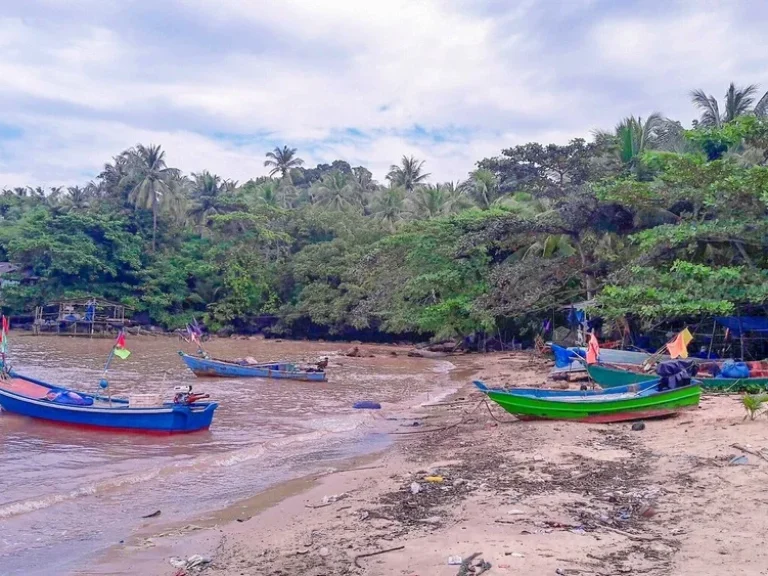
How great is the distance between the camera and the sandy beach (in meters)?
5.82

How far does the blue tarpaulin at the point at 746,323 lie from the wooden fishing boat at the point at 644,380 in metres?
4.79

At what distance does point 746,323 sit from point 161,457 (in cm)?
1679

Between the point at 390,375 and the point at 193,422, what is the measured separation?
13.3m

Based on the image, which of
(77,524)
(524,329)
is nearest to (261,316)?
(524,329)

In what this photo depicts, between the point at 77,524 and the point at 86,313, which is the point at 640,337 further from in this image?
the point at 86,313

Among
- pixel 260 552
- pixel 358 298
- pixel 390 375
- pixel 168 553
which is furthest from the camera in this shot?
pixel 358 298

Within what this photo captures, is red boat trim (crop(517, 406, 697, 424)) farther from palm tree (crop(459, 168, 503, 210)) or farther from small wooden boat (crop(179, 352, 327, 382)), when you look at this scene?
palm tree (crop(459, 168, 503, 210))

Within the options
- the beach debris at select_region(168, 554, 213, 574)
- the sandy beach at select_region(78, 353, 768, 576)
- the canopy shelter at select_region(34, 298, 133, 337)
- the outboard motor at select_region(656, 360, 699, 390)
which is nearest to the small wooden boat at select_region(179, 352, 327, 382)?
the sandy beach at select_region(78, 353, 768, 576)

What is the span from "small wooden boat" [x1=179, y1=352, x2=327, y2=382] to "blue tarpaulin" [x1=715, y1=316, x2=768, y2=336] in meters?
13.3

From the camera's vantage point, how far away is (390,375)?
1070 inches

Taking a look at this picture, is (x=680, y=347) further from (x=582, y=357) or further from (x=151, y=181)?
(x=151, y=181)

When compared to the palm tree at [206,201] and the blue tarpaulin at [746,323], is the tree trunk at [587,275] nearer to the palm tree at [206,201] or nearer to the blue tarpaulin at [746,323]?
the blue tarpaulin at [746,323]

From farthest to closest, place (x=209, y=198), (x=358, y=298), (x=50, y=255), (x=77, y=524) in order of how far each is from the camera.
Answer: (x=209, y=198) → (x=50, y=255) → (x=358, y=298) → (x=77, y=524)

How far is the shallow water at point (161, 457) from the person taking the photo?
28.6 feet
